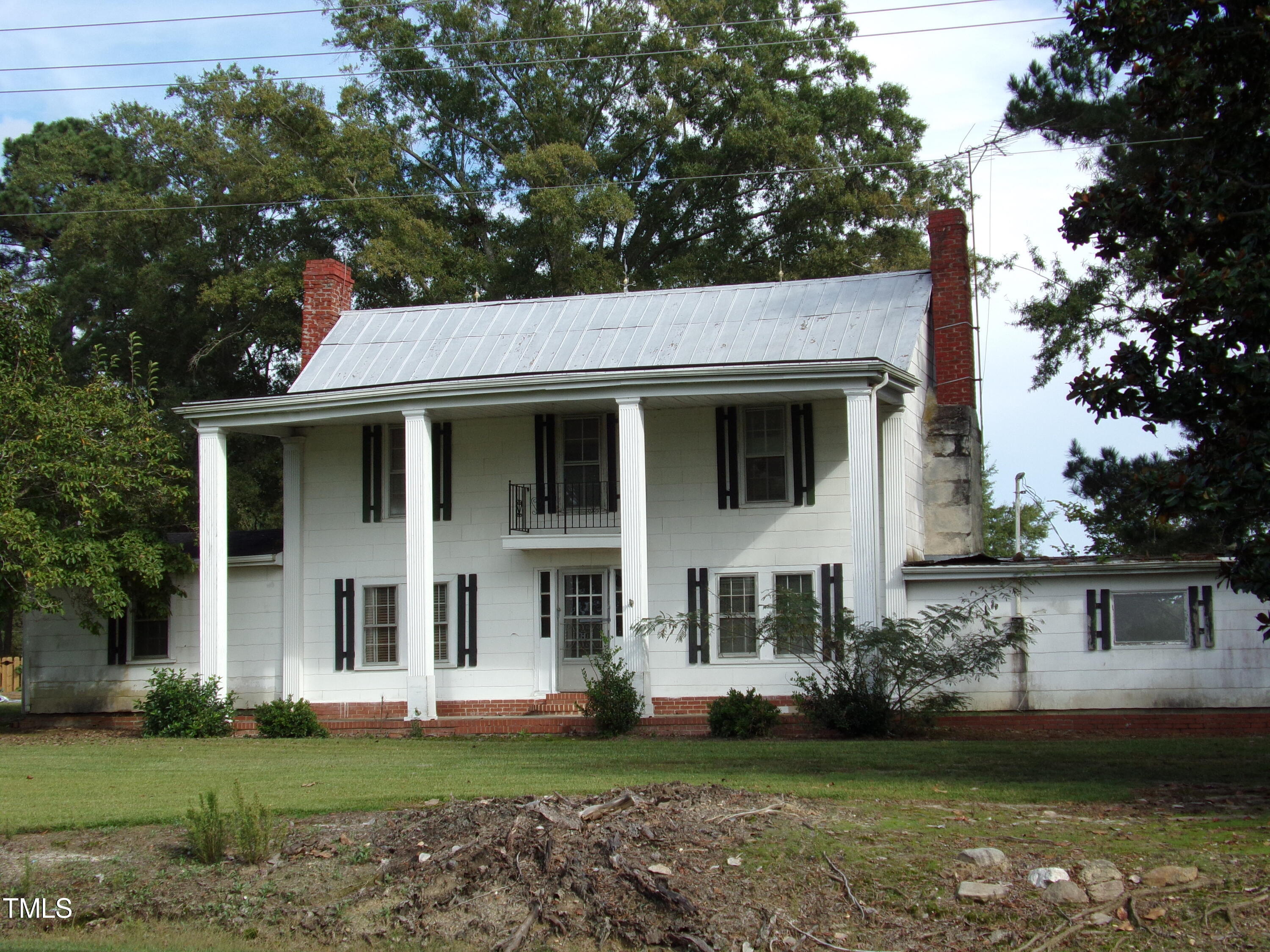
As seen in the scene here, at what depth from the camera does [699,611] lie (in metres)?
20.6

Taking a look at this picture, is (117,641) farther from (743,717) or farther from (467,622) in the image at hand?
(743,717)

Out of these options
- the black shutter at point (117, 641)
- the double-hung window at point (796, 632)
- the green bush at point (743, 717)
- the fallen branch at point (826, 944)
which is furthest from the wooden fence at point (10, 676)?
the fallen branch at point (826, 944)

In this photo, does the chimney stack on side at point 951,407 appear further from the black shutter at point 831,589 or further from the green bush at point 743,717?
the green bush at point 743,717

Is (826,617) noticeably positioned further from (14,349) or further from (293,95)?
(293,95)

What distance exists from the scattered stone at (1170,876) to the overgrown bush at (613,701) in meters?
10.5

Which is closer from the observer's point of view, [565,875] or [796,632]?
[565,875]

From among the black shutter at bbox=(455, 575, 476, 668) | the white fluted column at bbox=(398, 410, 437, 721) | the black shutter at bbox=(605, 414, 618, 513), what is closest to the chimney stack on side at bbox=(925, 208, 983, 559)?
the black shutter at bbox=(605, 414, 618, 513)

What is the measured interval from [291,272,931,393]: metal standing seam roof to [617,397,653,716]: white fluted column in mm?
1107

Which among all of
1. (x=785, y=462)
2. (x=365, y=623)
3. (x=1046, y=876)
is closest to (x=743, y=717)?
(x=785, y=462)

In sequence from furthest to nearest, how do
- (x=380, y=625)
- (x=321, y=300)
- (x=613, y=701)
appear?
(x=321, y=300) < (x=380, y=625) < (x=613, y=701)

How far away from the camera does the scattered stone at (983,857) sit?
8430 mm

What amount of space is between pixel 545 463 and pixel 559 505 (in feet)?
2.42

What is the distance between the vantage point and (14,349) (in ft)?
69.2

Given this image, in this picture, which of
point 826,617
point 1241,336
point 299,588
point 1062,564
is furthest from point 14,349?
point 1241,336
